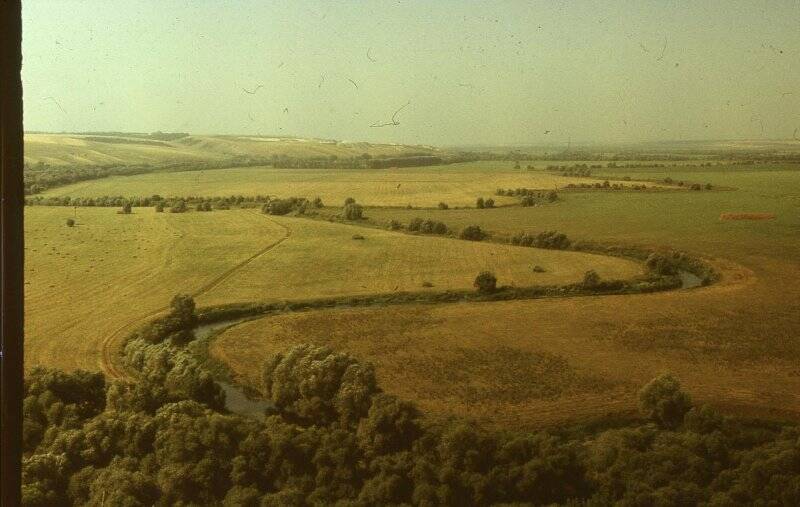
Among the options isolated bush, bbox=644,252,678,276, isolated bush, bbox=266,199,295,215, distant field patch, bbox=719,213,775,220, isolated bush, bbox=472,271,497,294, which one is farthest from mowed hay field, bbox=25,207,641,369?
distant field patch, bbox=719,213,775,220

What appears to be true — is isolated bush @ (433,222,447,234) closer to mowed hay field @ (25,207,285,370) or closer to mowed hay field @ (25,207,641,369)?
mowed hay field @ (25,207,641,369)

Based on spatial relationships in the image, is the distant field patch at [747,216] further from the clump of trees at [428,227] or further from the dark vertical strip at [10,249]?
Answer: the dark vertical strip at [10,249]

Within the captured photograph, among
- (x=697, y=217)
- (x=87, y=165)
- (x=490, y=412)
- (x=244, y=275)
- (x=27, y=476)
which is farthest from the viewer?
(x=87, y=165)

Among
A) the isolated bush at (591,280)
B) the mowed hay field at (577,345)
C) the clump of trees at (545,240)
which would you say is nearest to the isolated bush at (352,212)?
the clump of trees at (545,240)

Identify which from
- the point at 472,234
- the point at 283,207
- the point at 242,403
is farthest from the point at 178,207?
the point at 242,403

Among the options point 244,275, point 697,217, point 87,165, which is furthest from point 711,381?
point 87,165

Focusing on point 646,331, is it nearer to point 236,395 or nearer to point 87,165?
point 236,395
